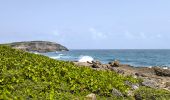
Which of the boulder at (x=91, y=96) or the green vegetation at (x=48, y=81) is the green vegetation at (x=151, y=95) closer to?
the green vegetation at (x=48, y=81)

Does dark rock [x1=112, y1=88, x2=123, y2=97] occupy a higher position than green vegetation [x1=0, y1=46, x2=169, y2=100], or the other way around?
green vegetation [x1=0, y1=46, x2=169, y2=100]

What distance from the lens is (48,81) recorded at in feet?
66.3

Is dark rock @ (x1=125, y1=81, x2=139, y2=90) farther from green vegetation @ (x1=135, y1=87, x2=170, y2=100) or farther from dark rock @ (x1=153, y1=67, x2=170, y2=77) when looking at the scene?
dark rock @ (x1=153, y1=67, x2=170, y2=77)

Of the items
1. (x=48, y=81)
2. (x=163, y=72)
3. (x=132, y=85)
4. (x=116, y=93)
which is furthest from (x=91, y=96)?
(x=163, y=72)

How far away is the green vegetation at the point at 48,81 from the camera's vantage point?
17938mm

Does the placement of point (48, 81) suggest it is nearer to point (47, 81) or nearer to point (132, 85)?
point (47, 81)

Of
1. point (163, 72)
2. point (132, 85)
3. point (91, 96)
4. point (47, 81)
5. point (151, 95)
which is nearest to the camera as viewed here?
point (91, 96)

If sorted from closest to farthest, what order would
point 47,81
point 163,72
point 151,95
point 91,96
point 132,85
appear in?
point 91,96 → point 47,81 → point 151,95 → point 132,85 → point 163,72

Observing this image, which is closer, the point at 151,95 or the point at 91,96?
the point at 91,96

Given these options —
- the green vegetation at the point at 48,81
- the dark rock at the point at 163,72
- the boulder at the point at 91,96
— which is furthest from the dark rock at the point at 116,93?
the dark rock at the point at 163,72

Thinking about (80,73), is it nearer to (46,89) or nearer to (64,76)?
(64,76)

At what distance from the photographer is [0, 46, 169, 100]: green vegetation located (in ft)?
58.9

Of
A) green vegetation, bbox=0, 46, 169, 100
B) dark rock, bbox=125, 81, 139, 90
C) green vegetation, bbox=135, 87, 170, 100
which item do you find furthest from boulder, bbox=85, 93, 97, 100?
dark rock, bbox=125, 81, 139, 90

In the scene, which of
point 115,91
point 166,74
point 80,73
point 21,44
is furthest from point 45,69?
point 21,44
